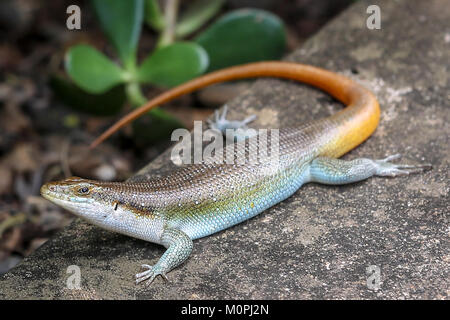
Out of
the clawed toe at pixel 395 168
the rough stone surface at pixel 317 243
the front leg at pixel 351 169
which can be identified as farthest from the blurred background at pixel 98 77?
the clawed toe at pixel 395 168

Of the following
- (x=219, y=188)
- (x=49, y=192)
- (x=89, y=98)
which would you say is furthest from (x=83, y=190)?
(x=89, y=98)

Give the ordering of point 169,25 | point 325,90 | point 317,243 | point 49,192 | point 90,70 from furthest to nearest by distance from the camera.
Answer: point 169,25 → point 90,70 → point 325,90 → point 317,243 → point 49,192

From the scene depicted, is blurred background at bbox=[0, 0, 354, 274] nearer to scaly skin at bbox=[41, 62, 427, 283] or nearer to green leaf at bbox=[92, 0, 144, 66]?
green leaf at bbox=[92, 0, 144, 66]

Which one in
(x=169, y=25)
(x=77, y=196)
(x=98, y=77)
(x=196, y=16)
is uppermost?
(x=196, y=16)

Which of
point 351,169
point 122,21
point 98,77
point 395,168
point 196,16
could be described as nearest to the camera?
point 351,169

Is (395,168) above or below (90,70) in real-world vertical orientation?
below

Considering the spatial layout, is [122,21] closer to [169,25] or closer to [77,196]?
[169,25]

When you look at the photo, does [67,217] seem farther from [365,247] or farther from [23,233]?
[365,247]

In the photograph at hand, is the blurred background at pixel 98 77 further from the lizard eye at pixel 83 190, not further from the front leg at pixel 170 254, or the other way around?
the front leg at pixel 170 254

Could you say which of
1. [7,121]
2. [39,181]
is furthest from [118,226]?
[7,121]
